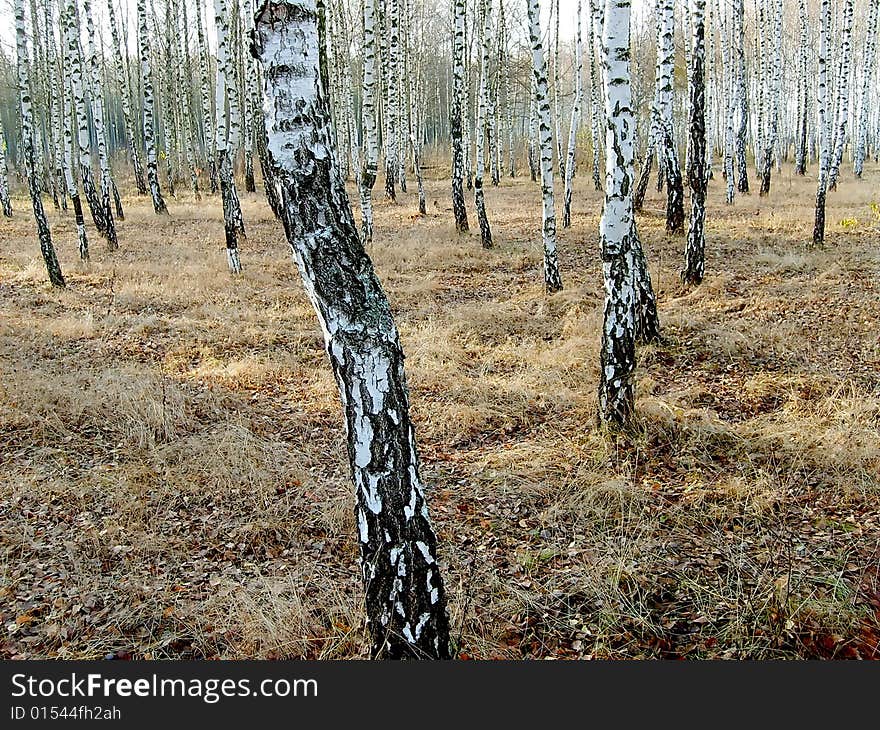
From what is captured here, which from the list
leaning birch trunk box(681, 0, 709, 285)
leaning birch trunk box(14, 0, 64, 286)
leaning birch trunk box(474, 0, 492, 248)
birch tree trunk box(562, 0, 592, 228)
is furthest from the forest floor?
birch tree trunk box(562, 0, 592, 228)

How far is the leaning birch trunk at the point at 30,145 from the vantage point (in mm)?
11344

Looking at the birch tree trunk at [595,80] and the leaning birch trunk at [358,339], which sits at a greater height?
the birch tree trunk at [595,80]

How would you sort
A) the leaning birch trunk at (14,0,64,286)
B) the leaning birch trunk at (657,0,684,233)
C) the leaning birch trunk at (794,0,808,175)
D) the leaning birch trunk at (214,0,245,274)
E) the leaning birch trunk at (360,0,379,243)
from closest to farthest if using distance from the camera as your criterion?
the leaning birch trunk at (657,0,684,233)
the leaning birch trunk at (14,0,64,286)
the leaning birch trunk at (214,0,245,274)
the leaning birch trunk at (360,0,379,243)
the leaning birch trunk at (794,0,808,175)

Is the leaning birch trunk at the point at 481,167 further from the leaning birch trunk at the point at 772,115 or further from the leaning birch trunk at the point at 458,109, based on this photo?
the leaning birch trunk at the point at 772,115

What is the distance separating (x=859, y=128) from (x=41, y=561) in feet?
103

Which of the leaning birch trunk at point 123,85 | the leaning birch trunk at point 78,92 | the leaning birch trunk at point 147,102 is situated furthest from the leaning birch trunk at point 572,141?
the leaning birch trunk at point 123,85

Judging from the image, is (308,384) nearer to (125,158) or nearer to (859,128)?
(859,128)

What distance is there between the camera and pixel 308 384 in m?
7.73

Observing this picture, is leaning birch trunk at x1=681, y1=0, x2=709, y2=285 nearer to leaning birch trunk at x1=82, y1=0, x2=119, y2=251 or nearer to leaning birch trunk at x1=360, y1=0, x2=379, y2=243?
leaning birch trunk at x1=360, y1=0, x2=379, y2=243

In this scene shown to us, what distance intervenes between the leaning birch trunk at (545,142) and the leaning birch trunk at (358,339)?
7.90 meters

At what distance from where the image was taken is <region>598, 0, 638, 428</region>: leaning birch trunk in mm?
Answer: 6012

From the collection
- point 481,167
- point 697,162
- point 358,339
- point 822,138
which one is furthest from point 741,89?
point 358,339

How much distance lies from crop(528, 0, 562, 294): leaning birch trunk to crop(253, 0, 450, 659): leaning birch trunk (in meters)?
7.90

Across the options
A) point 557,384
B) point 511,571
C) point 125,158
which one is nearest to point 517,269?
point 557,384
